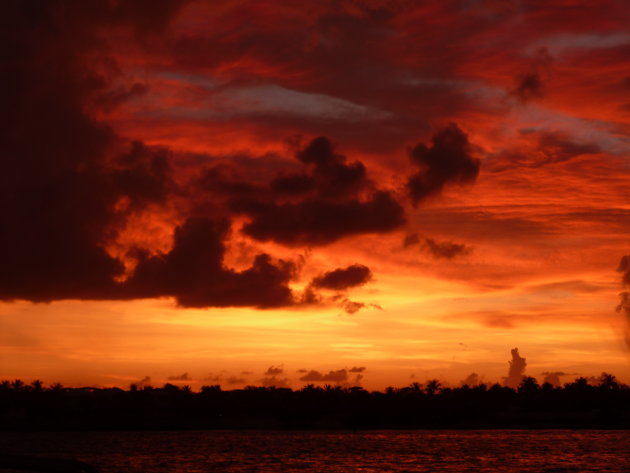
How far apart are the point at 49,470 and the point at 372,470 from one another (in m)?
136

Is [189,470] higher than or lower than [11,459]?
lower

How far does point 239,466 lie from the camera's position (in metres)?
156

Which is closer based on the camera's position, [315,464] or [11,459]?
[11,459]

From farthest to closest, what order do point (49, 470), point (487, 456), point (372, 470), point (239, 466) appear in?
1. point (487, 456)
2. point (239, 466)
3. point (372, 470)
4. point (49, 470)

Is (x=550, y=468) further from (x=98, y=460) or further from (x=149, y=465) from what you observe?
(x=98, y=460)

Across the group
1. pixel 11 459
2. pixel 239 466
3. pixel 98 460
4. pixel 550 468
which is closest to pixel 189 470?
pixel 239 466

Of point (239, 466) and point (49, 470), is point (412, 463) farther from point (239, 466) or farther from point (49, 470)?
point (49, 470)

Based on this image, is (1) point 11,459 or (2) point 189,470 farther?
(2) point 189,470

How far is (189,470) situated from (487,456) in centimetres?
7352

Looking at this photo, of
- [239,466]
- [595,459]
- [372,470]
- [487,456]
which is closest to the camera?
[372,470]

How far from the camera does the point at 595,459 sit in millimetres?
171375

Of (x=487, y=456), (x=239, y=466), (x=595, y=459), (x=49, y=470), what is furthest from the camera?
(x=487, y=456)

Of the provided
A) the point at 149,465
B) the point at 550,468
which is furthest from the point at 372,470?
the point at 149,465

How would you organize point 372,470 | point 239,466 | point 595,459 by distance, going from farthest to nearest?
point 595,459 → point 239,466 → point 372,470
